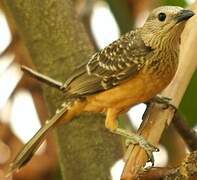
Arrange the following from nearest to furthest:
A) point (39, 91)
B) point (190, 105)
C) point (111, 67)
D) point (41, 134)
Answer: point (41, 134) < point (111, 67) < point (190, 105) < point (39, 91)

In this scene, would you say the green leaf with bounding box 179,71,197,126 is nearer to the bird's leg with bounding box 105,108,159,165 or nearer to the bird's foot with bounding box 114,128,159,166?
the bird's leg with bounding box 105,108,159,165

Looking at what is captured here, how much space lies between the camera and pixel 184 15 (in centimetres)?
245

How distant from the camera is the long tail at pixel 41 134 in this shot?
2.64m

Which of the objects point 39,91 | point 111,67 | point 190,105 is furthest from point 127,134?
point 39,91

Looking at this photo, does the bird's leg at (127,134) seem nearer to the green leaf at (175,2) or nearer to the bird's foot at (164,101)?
the bird's foot at (164,101)

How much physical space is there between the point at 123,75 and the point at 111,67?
0.36ft

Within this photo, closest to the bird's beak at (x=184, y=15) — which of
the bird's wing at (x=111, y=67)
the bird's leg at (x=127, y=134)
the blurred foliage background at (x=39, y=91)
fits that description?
the bird's wing at (x=111, y=67)

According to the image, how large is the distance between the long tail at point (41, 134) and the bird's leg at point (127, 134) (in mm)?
130

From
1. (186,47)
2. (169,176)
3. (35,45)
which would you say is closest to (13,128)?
(35,45)

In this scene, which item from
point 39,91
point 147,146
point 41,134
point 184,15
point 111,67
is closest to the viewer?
point 147,146

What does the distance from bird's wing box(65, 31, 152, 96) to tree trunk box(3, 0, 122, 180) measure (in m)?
0.11

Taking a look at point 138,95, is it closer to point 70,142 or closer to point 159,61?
point 159,61

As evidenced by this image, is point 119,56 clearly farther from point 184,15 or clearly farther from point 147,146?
point 147,146

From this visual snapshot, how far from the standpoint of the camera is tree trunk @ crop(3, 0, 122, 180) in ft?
9.24
